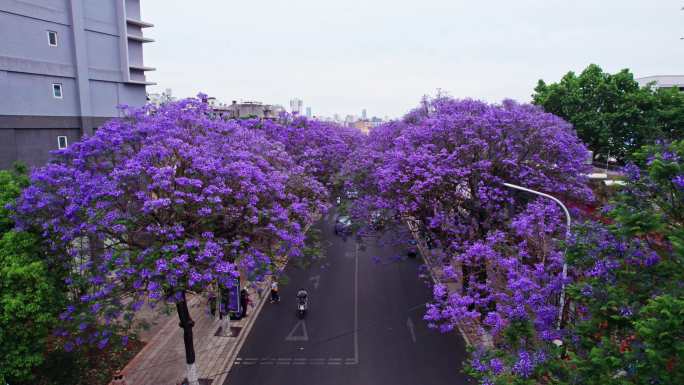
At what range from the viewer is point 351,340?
1823cm

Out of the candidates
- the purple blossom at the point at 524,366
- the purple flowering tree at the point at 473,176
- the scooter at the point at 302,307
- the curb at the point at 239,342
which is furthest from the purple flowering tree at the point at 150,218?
the purple blossom at the point at 524,366

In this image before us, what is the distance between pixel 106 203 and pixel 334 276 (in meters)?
16.3

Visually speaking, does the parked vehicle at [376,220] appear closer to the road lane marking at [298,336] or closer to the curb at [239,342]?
the curb at [239,342]

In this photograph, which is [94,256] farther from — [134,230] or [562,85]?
[562,85]

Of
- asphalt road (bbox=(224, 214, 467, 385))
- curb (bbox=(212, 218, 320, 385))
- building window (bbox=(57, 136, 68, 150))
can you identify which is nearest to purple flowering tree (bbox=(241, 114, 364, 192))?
asphalt road (bbox=(224, 214, 467, 385))

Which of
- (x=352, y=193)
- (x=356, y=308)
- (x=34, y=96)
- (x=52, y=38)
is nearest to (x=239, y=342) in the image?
(x=356, y=308)

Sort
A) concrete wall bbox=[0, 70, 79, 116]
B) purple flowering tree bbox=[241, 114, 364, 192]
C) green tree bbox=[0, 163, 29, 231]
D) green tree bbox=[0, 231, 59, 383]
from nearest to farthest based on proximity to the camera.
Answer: green tree bbox=[0, 231, 59, 383], green tree bbox=[0, 163, 29, 231], concrete wall bbox=[0, 70, 79, 116], purple flowering tree bbox=[241, 114, 364, 192]

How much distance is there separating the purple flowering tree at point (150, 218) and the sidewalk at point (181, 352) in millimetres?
1615

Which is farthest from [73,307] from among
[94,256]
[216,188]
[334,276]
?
[334,276]

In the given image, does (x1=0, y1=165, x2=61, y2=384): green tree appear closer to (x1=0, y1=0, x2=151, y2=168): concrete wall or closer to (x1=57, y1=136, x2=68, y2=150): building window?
(x1=0, y1=0, x2=151, y2=168): concrete wall

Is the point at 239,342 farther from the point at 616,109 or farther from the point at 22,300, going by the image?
the point at 616,109

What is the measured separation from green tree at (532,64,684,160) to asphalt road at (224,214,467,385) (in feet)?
56.4

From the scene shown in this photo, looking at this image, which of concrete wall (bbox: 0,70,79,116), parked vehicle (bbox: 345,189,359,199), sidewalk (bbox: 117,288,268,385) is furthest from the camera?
parked vehicle (bbox: 345,189,359,199)

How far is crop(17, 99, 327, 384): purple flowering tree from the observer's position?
11828 millimetres
